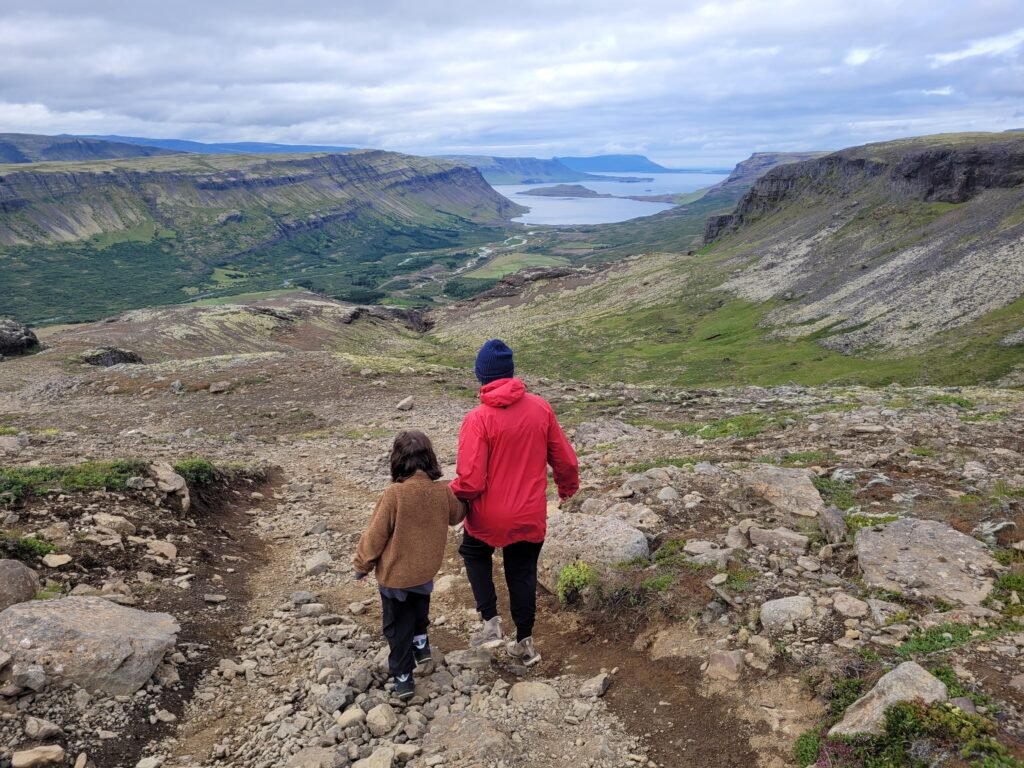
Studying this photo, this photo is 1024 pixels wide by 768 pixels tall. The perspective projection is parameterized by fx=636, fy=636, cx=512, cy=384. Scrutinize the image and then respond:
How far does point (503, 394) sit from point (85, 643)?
476 cm

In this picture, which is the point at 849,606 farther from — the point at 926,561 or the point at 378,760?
the point at 378,760

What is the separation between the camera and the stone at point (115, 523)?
9.59m

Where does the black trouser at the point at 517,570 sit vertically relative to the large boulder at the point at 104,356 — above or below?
above

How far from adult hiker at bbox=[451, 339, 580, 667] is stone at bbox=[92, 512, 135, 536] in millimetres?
5885

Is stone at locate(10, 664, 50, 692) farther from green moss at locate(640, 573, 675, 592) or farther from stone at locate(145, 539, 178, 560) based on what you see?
green moss at locate(640, 573, 675, 592)

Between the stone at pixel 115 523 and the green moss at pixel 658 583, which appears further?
the stone at pixel 115 523

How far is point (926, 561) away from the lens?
7.52 m

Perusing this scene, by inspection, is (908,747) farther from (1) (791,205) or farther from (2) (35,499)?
(1) (791,205)

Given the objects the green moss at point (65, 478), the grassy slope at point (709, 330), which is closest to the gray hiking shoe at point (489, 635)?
the green moss at point (65, 478)

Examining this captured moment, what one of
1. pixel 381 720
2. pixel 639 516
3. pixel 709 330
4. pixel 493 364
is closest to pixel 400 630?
pixel 381 720

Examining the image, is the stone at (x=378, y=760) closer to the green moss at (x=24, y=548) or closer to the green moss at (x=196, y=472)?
the green moss at (x=24, y=548)

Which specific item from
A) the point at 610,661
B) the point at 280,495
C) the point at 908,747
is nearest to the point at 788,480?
the point at 610,661

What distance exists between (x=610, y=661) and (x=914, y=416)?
44.2 feet

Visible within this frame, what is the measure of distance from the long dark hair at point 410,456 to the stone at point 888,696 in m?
4.29
